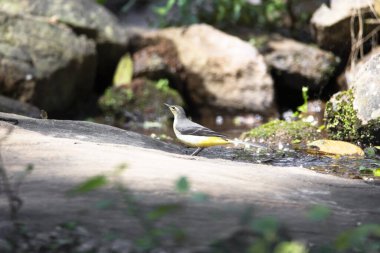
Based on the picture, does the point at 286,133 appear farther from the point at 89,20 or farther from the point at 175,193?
the point at 89,20

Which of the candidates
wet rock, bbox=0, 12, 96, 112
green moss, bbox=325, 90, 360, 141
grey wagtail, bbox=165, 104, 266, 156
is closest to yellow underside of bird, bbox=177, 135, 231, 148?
grey wagtail, bbox=165, 104, 266, 156

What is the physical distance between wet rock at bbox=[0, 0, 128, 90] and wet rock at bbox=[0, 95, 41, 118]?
208cm

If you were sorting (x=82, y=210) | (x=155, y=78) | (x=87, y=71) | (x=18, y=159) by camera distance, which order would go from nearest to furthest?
(x=82, y=210)
(x=18, y=159)
(x=87, y=71)
(x=155, y=78)

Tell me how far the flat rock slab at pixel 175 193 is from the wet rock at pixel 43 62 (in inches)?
250

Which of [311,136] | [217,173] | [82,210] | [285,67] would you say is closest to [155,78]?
[285,67]

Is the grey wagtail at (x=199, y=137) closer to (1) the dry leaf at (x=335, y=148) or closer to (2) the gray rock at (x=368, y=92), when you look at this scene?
(1) the dry leaf at (x=335, y=148)

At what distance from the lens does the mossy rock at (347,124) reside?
7113mm

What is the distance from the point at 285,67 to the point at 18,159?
9.50 meters

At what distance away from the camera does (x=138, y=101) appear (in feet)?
40.6

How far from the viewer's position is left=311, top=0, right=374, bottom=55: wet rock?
11.7m

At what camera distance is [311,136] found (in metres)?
7.64

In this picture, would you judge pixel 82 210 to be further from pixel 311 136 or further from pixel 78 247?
pixel 311 136

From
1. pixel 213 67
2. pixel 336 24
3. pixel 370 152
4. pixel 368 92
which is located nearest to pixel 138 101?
pixel 213 67

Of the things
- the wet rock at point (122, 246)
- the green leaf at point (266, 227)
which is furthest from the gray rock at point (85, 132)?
the green leaf at point (266, 227)
